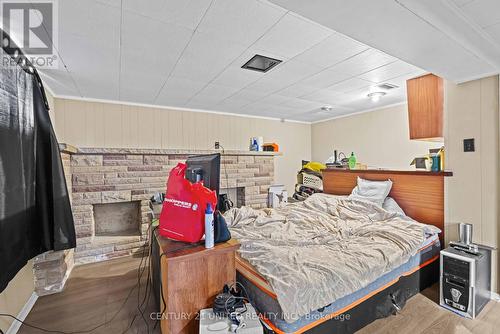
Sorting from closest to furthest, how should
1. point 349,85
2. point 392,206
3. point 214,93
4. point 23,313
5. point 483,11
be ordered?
point 483,11
point 23,313
point 392,206
point 349,85
point 214,93

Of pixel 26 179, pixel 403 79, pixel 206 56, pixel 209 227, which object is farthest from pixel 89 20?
pixel 403 79

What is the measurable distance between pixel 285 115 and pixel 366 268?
3656 mm

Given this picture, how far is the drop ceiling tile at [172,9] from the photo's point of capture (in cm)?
143

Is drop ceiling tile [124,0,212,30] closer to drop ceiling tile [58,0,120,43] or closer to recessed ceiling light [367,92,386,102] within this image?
drop ceiling tile [58,0,120,43]

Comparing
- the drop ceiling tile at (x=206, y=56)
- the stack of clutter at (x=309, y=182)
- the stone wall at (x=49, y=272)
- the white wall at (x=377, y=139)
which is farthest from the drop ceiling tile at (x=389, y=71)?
the stone wall at (x=49, y=272)

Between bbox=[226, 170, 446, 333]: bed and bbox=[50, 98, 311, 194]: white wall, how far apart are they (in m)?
2.16

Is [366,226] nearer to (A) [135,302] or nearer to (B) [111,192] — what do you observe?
(A) [135,302]

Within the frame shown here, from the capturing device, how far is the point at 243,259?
5.35ft

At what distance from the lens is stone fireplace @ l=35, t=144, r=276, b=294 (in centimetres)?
292

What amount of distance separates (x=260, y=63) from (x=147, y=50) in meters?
1.06

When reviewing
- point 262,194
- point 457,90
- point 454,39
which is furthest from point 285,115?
point 454,39

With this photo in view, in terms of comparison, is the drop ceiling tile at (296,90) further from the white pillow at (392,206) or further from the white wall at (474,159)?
the white pillow at (392,206)

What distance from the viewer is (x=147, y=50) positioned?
201cm

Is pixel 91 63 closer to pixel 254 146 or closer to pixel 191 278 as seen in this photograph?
pixel 191 278
